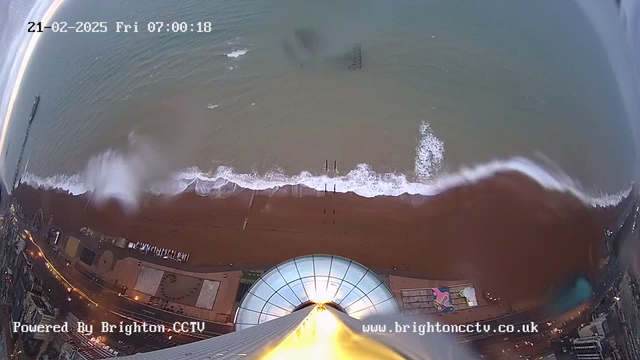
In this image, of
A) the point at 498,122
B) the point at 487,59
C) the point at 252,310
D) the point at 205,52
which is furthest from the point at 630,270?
the point at 205,52

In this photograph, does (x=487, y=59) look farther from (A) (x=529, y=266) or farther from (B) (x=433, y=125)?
(A) (x=529, y=266)

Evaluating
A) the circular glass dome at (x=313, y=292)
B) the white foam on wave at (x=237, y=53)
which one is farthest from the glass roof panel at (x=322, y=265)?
the white foam on wave at (x=237, y=53)

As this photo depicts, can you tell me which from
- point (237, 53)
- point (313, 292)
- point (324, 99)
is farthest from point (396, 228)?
point (237, 53)

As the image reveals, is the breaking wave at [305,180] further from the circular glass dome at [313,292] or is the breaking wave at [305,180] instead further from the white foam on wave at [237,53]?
the white foam on wave at [237,53]

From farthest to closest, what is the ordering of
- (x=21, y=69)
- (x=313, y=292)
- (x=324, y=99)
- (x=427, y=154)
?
(x=21, y=69) → (x=324, y=99) → (x=427, y=154) → (x=313, y=292)

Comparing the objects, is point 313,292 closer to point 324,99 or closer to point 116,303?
point 116,303
